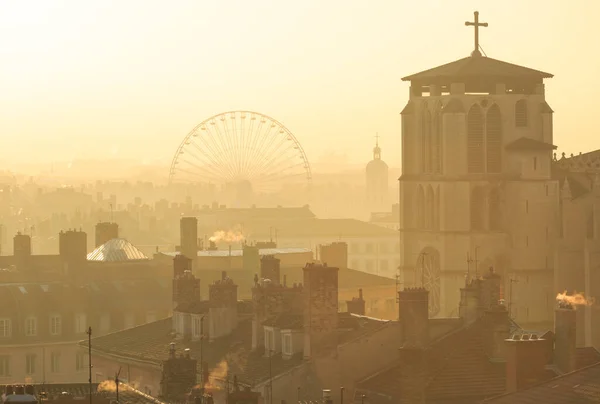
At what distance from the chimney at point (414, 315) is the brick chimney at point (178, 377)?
22.7ft

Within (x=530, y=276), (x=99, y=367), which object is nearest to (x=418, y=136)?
(x=530, y=276)

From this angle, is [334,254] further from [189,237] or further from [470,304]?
[470,304]

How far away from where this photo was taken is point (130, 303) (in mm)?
130375

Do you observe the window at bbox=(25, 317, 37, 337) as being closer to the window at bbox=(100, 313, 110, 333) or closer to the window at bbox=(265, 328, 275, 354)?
the window at bbox=(100, 313, 110, 333)

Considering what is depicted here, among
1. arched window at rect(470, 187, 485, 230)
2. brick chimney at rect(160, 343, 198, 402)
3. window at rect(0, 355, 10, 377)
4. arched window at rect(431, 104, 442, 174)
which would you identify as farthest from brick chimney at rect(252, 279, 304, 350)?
arched window at rect(431, 104, 442, 174)

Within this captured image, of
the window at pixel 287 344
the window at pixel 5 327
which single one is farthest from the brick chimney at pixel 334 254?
the window at pixel 287 344

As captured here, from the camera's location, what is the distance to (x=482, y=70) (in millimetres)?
126250

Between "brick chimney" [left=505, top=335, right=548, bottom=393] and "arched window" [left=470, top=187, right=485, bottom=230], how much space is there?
58.5 metres

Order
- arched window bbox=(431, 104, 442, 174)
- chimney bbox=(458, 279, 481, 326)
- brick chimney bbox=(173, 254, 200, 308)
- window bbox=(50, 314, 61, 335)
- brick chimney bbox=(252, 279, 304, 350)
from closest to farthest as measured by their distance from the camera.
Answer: chimney bbox=(458, 279, 481, 326), brick chimney bbox=(252, 279, 304, 350), brick chimney bbox=(173, 254, 200, 308), window bbox=(50, 314, 61, 335), arched window bbox=(431, 104, 442, 174)

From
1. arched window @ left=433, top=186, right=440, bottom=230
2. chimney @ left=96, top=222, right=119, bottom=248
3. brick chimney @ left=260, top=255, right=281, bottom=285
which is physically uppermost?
arched window @ left=433, top=186, right=440, bottom=230

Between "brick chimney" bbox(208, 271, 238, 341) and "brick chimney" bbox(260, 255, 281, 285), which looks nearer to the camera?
"brick chimney" bbox(208, 271, 238, 341)

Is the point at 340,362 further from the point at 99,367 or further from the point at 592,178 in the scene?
the point at 592,178

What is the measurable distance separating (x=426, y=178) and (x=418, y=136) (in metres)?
2.28

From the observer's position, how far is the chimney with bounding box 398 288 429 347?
264 feet
